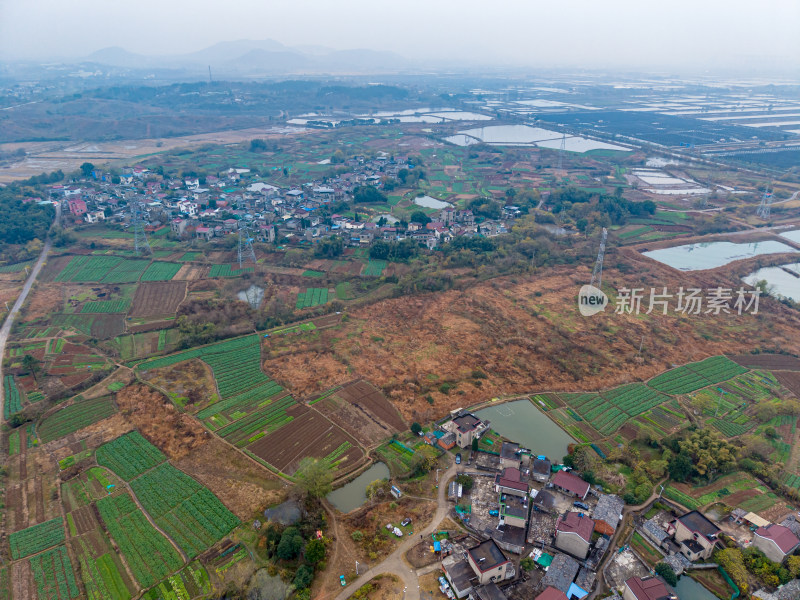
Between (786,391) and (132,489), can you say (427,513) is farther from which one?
(786,391)

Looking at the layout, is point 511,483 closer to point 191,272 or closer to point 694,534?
point 694,534

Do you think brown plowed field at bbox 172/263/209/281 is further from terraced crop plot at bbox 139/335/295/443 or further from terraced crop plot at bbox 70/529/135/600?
terraced crop plot at bbox 70/529/135/600

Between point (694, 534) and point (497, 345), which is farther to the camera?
point (497, 345)

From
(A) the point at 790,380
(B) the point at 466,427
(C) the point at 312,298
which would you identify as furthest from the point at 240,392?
(A) the point at 790,380

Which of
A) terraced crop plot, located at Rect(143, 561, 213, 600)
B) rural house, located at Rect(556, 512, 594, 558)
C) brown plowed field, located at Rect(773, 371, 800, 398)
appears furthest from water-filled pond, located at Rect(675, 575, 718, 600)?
terraced crop plot, located at Rect(143, 561, 213, 600)

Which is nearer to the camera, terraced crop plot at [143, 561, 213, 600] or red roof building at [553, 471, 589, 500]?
terraced crop plot at [143, 561, 213, 600]
